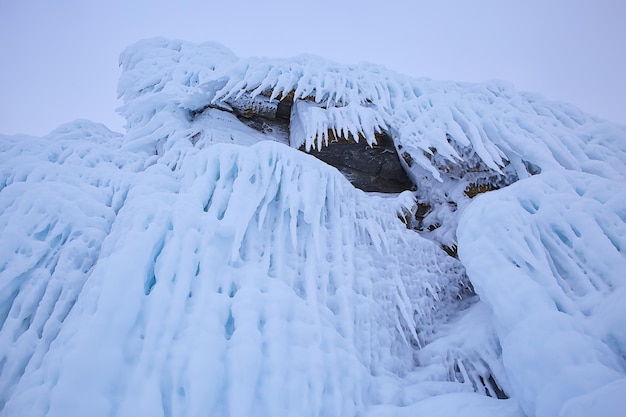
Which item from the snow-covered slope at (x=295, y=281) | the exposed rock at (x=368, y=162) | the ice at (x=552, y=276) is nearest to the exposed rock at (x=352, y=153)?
the exposed rock at (x=368, y=162)

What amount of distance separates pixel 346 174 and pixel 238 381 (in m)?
4.94

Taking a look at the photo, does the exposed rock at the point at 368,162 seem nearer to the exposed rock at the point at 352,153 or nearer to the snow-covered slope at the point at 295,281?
the exposed rock at the point at 352,153

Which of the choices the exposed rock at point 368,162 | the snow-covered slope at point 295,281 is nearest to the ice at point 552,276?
the snow-covered slope at point 295,281

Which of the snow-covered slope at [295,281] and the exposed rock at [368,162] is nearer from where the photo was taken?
the snow-covered slope at [295,281]

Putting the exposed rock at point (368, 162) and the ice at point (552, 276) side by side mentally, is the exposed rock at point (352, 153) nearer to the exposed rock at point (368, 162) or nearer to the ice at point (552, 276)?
the exposed rock at point (368, 162)

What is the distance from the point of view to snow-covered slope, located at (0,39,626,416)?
8.04 feet

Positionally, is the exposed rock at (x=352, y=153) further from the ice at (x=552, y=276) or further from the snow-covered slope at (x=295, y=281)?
the ice at (x=552, y=276)

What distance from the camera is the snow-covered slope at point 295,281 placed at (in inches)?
96.4

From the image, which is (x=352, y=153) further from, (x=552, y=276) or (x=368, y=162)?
(x=552, y=276)

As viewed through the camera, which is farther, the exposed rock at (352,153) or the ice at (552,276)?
the exposed rock at (352,153)

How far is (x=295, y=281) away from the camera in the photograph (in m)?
3.64

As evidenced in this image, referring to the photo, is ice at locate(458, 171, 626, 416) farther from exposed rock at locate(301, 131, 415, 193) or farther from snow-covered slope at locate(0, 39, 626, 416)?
exposed rock at locate(301, 131, 415, 193)

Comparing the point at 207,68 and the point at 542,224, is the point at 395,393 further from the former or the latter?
the point at 207,68

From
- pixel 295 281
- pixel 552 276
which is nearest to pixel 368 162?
pixel 295 281
